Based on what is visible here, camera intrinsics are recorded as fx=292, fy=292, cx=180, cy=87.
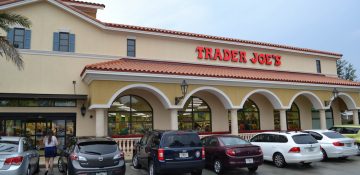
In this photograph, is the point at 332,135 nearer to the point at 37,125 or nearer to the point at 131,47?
the point at 131,47

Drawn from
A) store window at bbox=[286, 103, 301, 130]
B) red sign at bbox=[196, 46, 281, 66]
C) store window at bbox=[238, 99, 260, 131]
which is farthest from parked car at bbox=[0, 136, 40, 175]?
store window at bbox=[286, 103, 301, 130]

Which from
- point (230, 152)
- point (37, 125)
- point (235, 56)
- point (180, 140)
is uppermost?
point (235, 56)

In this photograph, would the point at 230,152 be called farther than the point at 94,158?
Yes

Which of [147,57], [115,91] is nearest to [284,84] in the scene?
[147,57]

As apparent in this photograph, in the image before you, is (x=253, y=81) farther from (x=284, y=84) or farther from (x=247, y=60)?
(x=247, y=60)

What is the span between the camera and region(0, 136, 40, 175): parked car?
8523mm

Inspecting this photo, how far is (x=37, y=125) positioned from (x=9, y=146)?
623 cm

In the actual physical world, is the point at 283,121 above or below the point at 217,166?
above

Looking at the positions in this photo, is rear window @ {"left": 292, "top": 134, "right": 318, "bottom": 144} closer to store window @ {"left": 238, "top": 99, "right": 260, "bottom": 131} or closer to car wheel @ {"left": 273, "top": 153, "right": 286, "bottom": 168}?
car wheel @ {"left": 273, "top": 153, "right": 286, "bottom": 168}

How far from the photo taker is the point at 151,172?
399 inches

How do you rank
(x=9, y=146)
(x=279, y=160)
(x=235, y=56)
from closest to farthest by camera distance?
(x=9, y=146), (x=279, y=160), (x=235, y=56)

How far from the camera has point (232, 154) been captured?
34.7 feet

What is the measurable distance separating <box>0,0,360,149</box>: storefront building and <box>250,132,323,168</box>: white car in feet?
15.9

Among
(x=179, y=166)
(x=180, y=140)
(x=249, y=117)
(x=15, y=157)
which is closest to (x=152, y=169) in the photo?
(x=179, y=166)
